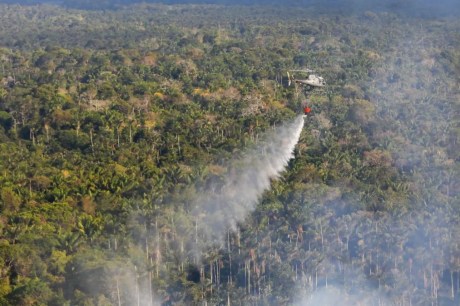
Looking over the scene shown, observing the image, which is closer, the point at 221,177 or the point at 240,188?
the point at 240,188

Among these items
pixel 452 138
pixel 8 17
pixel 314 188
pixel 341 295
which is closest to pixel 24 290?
pixel 341 295

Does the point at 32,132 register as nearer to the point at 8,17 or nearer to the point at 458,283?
the point at 458,283

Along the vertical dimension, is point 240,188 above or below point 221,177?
below

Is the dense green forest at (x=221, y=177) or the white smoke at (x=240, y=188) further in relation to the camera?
the white smoke at (x=240, y=188)
